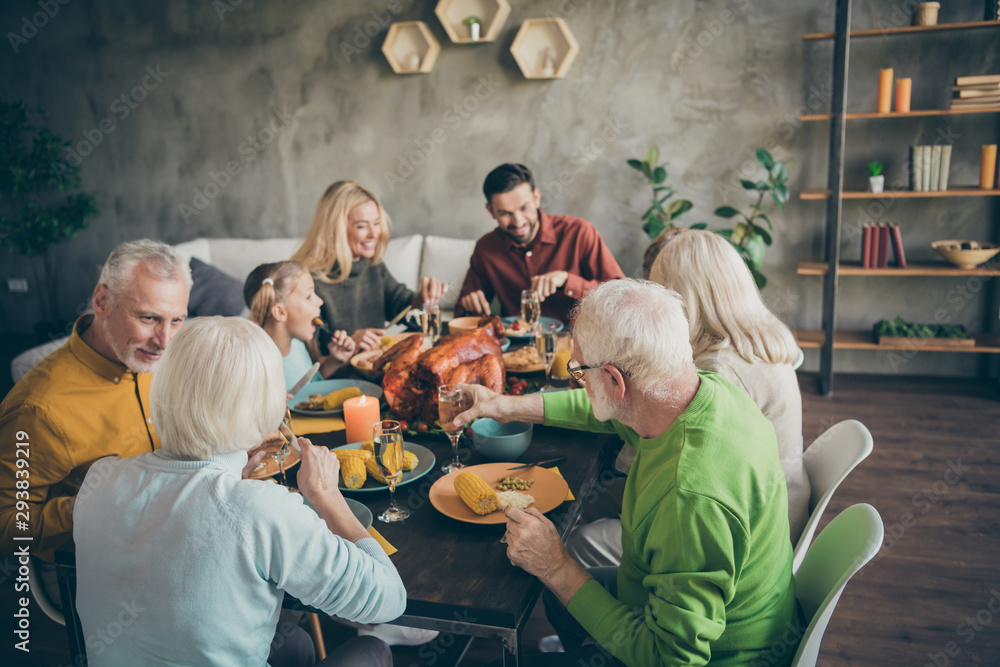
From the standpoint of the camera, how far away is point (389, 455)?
138 cm

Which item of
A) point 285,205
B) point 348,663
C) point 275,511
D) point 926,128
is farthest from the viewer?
point 285,205

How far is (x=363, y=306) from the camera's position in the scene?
318cm

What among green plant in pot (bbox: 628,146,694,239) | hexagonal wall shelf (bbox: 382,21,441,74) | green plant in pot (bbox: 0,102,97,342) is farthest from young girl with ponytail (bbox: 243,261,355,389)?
green plant in pot (bbox: 0,102,97,342)

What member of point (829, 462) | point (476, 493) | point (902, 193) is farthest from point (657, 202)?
point (476, 493)

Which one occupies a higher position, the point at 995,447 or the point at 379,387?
the point at 379,387

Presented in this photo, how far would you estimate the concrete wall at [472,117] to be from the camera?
4.11m

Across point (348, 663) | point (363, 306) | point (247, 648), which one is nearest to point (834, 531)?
point (348, 663)

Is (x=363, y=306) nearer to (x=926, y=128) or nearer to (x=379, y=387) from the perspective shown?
(x=379, y=387)

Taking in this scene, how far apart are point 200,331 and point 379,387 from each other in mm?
1054

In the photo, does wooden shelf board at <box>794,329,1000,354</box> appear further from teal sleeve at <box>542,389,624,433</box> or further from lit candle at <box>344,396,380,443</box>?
lit candle at <box>344,396,380,443</box>

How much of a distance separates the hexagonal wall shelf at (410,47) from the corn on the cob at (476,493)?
3.78 m

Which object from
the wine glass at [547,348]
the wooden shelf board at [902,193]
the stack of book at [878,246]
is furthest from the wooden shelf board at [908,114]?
the wine glass at [547,348]

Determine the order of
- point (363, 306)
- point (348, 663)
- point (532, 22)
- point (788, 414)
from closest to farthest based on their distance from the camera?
1. point (348, 663)
2. point (788, 414)
3. point (363, 306)
4. point (532, 22)

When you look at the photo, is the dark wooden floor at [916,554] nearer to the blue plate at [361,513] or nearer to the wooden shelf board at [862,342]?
the wooden shelf board at [862,342]
